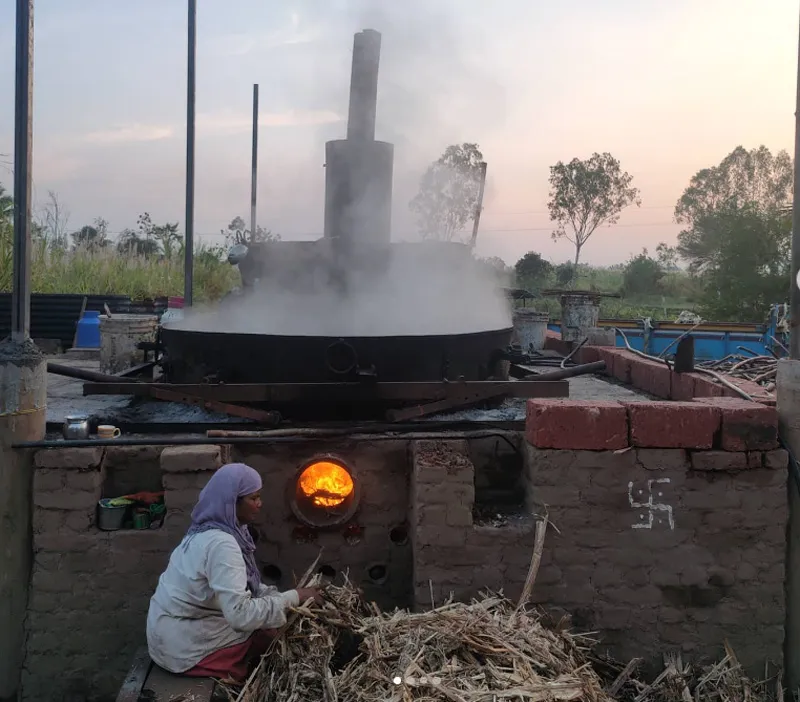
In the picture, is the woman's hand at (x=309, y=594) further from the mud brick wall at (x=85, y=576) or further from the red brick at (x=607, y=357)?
the red brick at (x=607, y=357)

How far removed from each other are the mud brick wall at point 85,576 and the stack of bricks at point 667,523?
2.01m

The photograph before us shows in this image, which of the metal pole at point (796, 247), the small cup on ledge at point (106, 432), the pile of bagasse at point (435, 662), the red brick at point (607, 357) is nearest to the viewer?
the pile of bagasse at point (435, 662)

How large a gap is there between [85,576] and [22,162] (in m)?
2.34

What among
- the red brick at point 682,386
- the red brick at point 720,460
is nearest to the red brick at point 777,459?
the red brick at point 720,460

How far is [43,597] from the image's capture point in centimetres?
395

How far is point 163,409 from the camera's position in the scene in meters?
4.98

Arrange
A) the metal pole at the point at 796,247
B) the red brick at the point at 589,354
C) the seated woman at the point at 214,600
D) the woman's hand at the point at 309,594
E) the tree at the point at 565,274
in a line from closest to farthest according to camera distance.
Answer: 1. the seated woman at the point at 214,600
2. the woman's hand at the point at 309,594
3. the metal pole at the point at 796,247
4. the red brick at the point at 589,354
5. the tree at the point at 565,274

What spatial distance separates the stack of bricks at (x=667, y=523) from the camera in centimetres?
392

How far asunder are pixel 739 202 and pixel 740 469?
143 feet

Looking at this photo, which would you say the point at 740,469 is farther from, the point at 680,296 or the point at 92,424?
the point at 680,296

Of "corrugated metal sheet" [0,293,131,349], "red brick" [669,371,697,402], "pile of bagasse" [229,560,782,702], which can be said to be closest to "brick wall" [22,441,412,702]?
"pile of bagasse" [229,560,782,702]

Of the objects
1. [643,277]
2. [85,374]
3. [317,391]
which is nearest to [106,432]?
[85,374]

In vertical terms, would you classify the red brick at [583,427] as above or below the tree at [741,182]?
below

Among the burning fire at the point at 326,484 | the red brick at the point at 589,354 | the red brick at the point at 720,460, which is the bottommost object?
the burning fire at the point at 326,484
